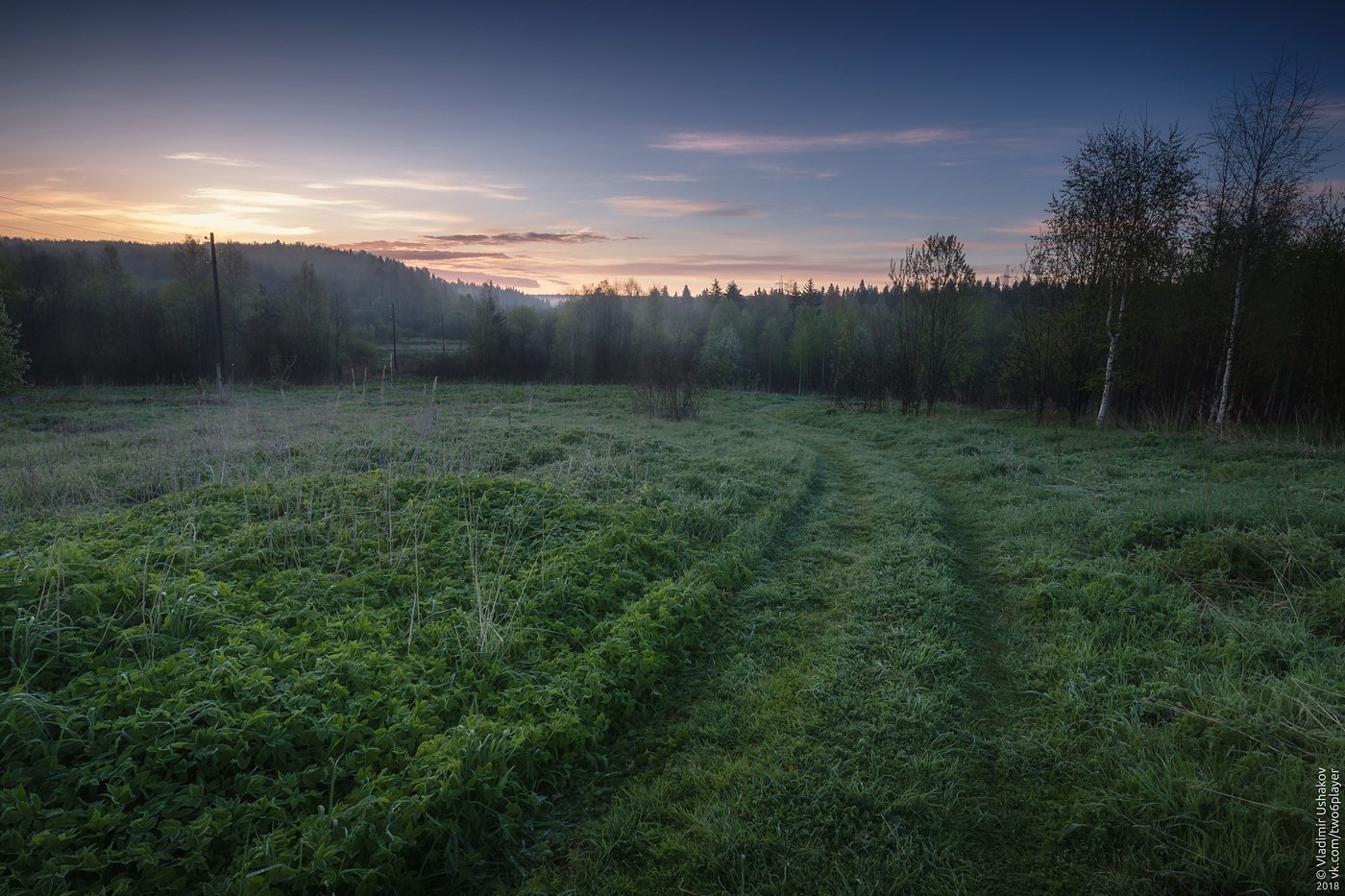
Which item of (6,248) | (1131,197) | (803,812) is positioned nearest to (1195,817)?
(803,812)

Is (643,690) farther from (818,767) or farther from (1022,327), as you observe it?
(1022,327)

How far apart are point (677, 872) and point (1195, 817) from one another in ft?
9.39

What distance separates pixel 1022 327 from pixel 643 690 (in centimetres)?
2703

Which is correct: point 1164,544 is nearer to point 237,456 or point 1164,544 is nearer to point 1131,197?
point 237,456

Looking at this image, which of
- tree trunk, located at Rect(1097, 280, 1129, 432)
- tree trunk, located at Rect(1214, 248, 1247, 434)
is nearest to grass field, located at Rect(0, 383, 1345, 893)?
tree trunk, located at Rect(1214, 248, 1247, 434)

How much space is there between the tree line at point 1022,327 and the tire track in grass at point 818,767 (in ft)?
57.3

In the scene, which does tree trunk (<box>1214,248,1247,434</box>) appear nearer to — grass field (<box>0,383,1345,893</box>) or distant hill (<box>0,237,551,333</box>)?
grass field (<box>0,383,1345,893</box>)

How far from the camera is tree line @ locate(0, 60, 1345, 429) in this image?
17922 mm

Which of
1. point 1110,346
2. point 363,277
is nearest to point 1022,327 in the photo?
point 1110,346

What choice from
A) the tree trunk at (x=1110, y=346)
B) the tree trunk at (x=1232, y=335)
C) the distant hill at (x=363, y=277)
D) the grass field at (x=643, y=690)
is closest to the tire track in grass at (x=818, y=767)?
the grass field at (x=643, y=690)

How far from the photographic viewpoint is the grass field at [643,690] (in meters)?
3.00

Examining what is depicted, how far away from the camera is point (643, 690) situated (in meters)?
4.79

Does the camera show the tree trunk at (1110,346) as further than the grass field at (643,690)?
Yes

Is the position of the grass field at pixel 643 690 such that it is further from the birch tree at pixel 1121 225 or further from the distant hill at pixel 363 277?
the distant hill at pixel 363 277
